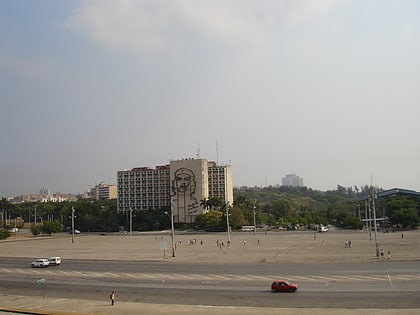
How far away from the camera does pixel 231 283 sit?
123ft

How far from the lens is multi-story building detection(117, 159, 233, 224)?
6890 inches

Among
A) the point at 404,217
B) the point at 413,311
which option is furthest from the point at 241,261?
the point at 404,217

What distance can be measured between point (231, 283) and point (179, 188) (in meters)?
140

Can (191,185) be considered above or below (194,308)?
above

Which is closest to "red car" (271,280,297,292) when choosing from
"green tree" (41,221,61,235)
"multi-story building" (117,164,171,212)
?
"green tree" (41,221,61,235)

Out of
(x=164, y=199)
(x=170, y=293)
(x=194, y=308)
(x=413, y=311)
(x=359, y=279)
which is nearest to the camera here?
(x=413, y=311)

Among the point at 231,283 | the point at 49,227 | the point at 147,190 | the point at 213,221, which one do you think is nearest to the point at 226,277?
the point at 231,283

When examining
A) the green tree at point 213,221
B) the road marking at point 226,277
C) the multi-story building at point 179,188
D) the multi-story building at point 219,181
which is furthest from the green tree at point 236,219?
the road marking at point 226,277

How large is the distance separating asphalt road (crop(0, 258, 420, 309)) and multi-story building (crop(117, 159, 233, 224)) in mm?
121048

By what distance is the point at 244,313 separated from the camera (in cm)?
2734

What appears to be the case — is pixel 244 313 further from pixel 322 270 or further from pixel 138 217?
pixel 138 217

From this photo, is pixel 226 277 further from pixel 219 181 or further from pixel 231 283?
pixel 219 181

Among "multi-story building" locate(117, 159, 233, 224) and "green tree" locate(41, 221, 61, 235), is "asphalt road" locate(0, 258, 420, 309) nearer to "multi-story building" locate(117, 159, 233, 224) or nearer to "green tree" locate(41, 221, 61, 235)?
"green tree" locate(41, 221, 61, 235)

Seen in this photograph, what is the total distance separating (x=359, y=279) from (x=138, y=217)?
135 meters
